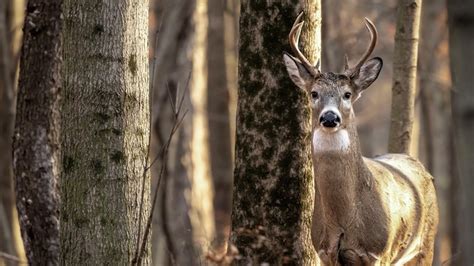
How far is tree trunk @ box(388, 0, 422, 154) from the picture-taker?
1116 centimetres

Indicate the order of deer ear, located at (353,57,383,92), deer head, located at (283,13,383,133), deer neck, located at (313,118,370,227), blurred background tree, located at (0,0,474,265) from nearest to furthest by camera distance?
deer head, located at (283,13,383,133)
deer neck, located at (313,118,370,227)
deer ear, located at (353,57,383,92)
blurred background tree, located at (0,0,474,265)

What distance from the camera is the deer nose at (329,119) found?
8141 millimetres

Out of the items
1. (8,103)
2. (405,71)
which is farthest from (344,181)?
(8,103)

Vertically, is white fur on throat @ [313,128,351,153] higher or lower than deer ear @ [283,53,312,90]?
lower

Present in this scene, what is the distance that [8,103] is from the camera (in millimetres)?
15922

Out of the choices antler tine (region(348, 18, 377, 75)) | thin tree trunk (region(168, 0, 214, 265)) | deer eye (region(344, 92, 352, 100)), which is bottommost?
thin tree trunk (region(168, 0, 214, 265))

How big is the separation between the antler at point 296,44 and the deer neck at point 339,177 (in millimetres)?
514

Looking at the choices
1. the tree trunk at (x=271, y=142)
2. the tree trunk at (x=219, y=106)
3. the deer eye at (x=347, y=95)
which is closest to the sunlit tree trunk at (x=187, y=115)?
the tree trunk at (x=219, y=106)

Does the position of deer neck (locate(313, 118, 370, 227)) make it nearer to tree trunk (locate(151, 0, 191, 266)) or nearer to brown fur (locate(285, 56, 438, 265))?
brown fur (locate(285, 56, 438, 265))

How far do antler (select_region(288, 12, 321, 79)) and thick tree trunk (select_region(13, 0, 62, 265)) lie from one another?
5.69ft

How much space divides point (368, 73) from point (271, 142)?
125cm

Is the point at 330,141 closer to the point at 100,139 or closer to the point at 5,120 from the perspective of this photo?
the point at 100,139

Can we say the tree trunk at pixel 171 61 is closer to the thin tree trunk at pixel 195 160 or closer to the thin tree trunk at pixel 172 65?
the thin tree trunk at pixel 172 65

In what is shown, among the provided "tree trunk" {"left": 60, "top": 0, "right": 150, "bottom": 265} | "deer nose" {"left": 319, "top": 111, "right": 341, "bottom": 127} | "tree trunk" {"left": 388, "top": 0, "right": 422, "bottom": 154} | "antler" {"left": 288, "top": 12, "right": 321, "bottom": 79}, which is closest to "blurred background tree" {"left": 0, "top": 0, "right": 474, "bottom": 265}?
"tree trunk" {"left": 388, "top": 0, "right": 422, "bottom": 154}
